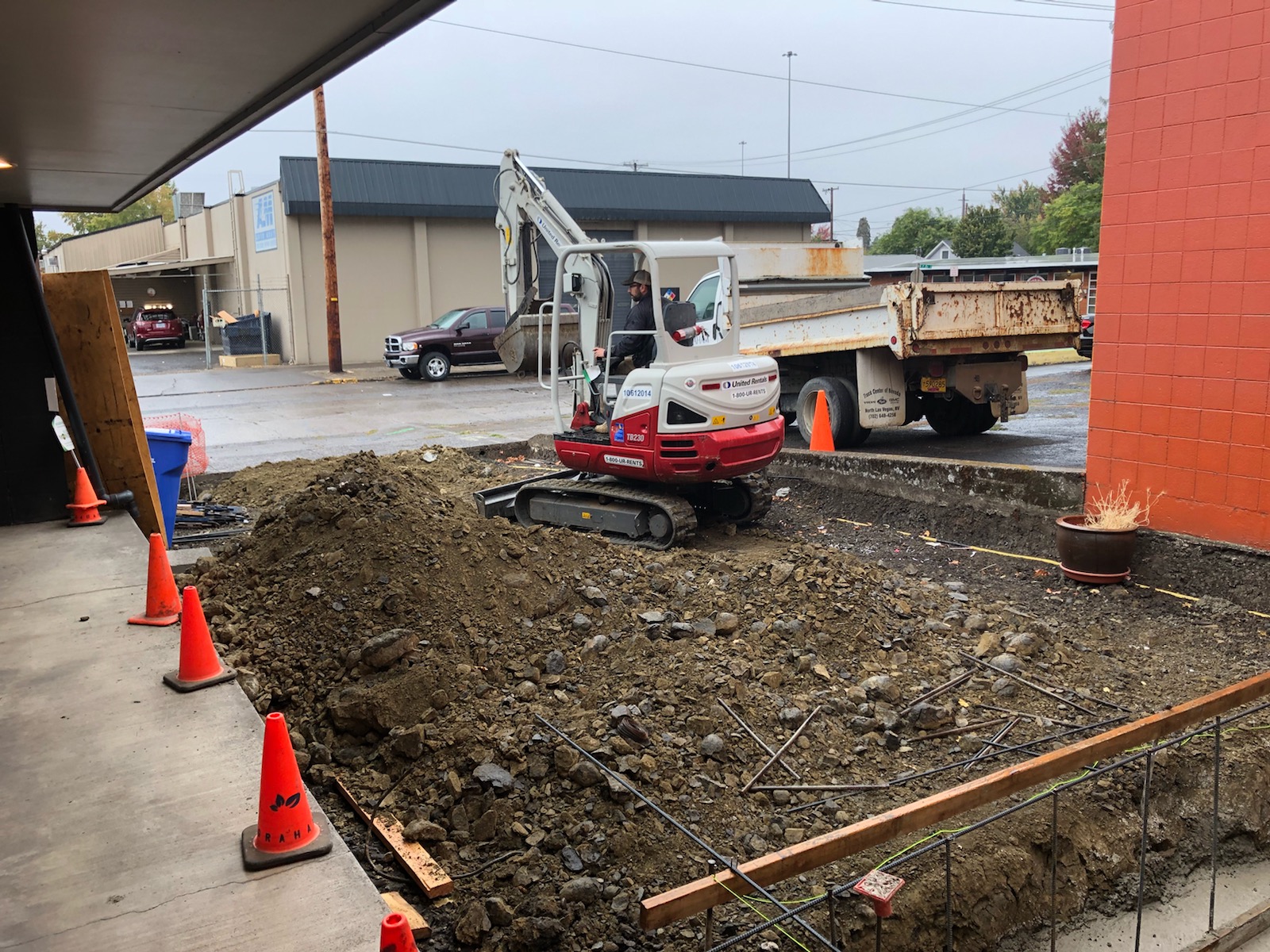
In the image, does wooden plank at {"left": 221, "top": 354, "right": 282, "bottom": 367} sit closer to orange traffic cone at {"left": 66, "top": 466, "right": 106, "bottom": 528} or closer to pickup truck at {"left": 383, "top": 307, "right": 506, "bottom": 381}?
pickup truck at {"left": 383, "top": 307, "right": 506, "bottom": 381}

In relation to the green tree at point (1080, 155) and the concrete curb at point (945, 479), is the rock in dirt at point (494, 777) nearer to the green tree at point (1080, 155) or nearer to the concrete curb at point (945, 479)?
the concrete curb at point (945, 479)

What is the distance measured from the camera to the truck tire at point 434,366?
25047mm

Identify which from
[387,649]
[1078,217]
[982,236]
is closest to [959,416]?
[387,649]

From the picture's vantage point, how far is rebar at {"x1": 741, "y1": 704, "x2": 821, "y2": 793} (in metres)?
4.85

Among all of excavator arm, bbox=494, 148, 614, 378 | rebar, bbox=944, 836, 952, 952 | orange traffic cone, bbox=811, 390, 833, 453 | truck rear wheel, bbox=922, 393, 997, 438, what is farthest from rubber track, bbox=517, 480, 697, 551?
truck rear wheel, bbox=922, 393, 997, 438

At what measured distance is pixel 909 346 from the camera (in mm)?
11945

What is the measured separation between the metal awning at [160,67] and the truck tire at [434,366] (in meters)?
18.7

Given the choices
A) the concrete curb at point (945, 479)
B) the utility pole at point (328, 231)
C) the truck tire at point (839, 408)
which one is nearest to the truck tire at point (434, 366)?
the utility pole at point (328, 231)

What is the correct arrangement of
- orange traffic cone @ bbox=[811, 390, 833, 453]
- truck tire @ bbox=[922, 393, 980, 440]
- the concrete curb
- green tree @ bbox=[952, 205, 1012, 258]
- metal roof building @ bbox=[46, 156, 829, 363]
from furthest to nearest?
green tree @ bbox=[952, 205, 1012, 258] < metal roof building @ bbox=[46, 156, 829, 363] < truck tire @ bbox=[922, 393, 980, 440] < orange traffic cone @ bbox=[811, 390, 833, 453] < the concrete curb

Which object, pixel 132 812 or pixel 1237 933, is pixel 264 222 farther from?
pixel 1237 933

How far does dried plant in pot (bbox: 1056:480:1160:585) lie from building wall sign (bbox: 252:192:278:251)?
92.9ft

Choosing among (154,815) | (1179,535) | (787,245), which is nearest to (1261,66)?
(1179,535)

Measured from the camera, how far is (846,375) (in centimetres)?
1341

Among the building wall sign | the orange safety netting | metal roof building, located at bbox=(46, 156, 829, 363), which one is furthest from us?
the building wall sign
